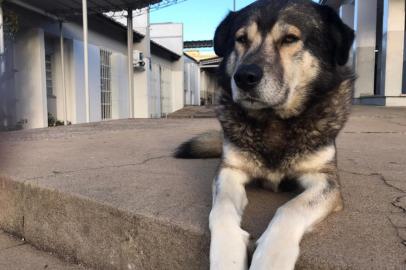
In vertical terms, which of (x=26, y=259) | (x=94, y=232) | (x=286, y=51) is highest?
(x=286, y=51)

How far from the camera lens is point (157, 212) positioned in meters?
1.82

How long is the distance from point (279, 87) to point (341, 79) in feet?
1.80

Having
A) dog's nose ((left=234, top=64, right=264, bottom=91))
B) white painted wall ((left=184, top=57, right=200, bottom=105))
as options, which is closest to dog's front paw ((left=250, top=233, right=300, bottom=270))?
dog's nose ((left=234, top=64, right=264, bottom=91))

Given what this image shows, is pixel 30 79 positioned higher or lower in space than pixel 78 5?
lower

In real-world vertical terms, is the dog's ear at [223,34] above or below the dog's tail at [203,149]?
above

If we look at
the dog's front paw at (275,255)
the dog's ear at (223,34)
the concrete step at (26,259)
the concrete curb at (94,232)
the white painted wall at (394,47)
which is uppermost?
the white painted wall at (394,47)

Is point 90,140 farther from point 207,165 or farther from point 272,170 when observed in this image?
point 272,170

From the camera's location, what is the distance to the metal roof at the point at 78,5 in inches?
333

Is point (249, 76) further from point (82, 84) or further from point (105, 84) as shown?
point (105, 84)

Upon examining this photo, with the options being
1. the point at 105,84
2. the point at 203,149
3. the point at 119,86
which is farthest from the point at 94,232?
the point at 119,86

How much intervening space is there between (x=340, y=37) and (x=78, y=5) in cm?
761

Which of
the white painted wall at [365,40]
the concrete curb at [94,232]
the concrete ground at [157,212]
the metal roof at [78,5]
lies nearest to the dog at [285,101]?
the concrete ground at [157,212]

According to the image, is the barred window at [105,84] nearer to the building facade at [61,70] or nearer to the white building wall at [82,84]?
the building facade at [61,70]

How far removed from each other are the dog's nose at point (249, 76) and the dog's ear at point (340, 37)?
63 cm
